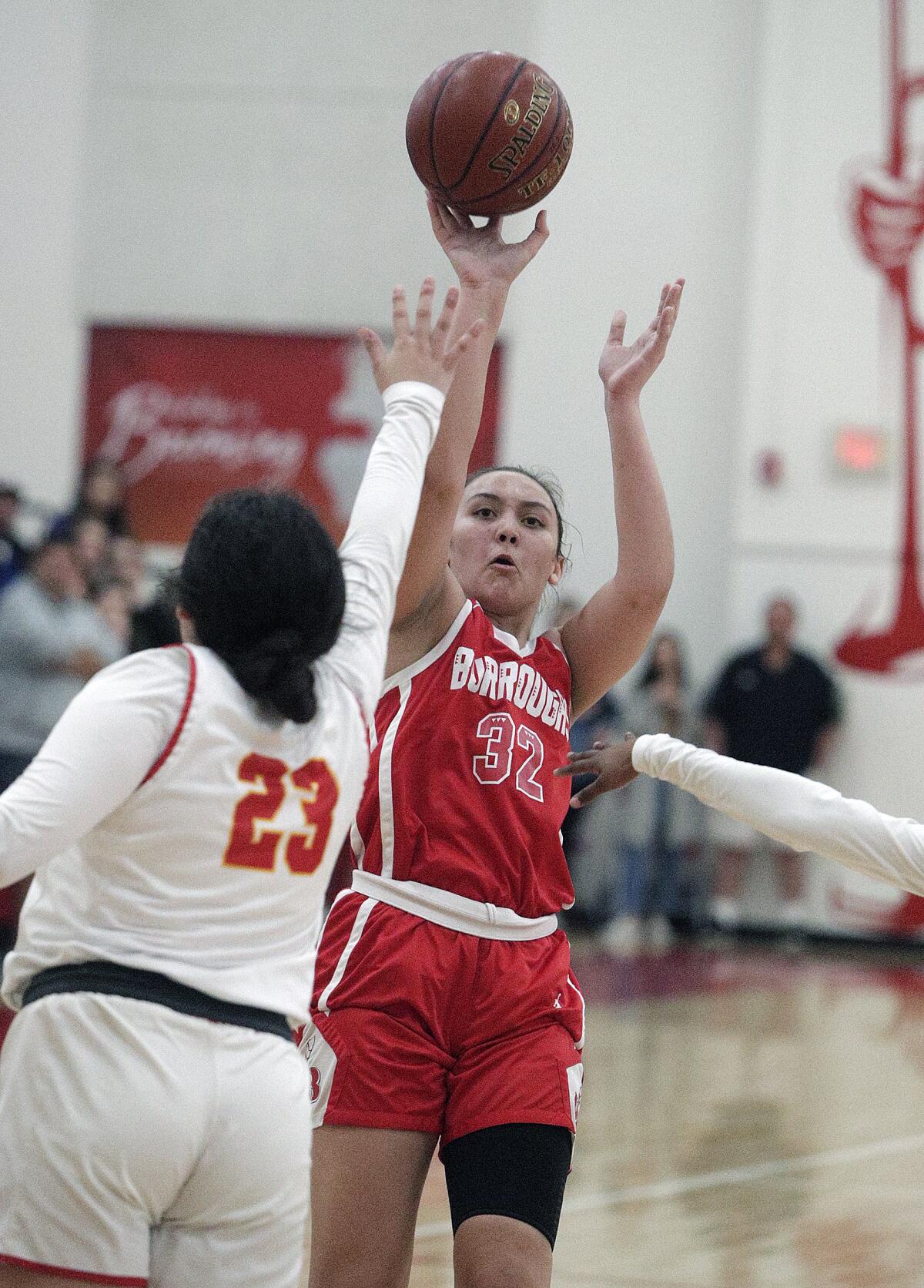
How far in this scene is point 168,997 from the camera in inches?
77.5

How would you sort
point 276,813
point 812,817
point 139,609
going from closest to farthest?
point 276,813, point 812,817, point 139,609

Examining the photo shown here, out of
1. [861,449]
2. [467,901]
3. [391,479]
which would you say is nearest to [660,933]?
[861,449]

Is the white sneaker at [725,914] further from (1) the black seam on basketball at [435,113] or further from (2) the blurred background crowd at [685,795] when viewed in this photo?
(1) the black seam on basketball at [435,113]

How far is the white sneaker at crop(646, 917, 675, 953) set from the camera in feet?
35.6

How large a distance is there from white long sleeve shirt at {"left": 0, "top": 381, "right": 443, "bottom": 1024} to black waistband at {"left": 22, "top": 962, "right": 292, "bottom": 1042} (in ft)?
0.04

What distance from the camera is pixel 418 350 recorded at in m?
2.54

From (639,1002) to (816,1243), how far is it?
378cm

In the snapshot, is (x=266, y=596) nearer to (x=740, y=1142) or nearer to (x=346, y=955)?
(x=346, y=955)

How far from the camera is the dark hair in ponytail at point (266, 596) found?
2.04 metres

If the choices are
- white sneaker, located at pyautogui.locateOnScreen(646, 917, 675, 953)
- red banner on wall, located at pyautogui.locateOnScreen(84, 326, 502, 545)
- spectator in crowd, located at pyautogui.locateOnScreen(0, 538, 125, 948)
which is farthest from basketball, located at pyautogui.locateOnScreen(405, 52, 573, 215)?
red banner on wall, located at pyautogui.locateOnScreen(84, 326, 502, 545)

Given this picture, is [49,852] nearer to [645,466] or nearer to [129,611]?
[645,466]

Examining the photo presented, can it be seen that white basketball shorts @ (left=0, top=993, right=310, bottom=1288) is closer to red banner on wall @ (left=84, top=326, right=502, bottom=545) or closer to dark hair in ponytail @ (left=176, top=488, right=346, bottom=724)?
dark hair in ponytail @ (left=176, top=488, right=346, bottom=724)

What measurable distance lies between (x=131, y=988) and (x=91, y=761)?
0.27 metres

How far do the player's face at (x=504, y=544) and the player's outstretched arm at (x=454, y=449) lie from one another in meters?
0.15
